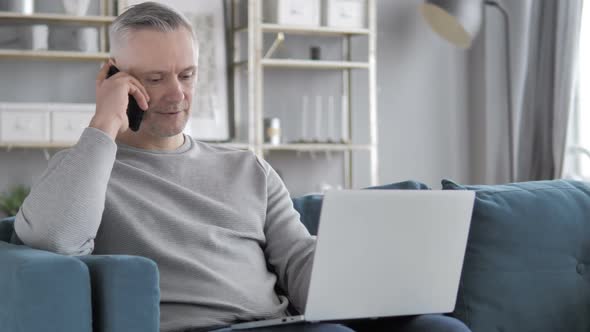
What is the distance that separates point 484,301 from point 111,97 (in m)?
0.94

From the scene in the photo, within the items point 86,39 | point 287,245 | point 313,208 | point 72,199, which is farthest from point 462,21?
point 72,199

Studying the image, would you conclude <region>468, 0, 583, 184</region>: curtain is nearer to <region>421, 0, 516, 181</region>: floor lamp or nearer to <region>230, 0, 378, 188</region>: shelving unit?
<region>421, 0, 516, 181</region>: floor lamp

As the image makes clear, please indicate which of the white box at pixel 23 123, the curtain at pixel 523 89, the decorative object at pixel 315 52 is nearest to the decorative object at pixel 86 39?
the white box at pixel 23 123

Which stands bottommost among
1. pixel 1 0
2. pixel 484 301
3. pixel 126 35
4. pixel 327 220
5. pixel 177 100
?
pixel 484 301

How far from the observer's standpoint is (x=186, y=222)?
1751mm

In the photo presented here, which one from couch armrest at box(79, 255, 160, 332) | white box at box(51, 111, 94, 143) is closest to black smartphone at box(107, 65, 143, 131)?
couch armrest at box(79, 255, 160, 332)

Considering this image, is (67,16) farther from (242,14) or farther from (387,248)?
(387,248)

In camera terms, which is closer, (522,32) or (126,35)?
(126,35)

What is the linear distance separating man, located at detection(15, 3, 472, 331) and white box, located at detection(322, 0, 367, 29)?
108 inches

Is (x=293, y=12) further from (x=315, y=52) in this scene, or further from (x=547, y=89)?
(x=547, y=89)

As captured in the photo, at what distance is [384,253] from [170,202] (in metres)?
0.47

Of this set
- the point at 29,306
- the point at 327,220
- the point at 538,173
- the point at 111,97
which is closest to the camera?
the point at 29,306

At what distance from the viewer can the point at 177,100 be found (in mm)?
1844

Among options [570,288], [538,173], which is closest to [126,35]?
[570,288]
